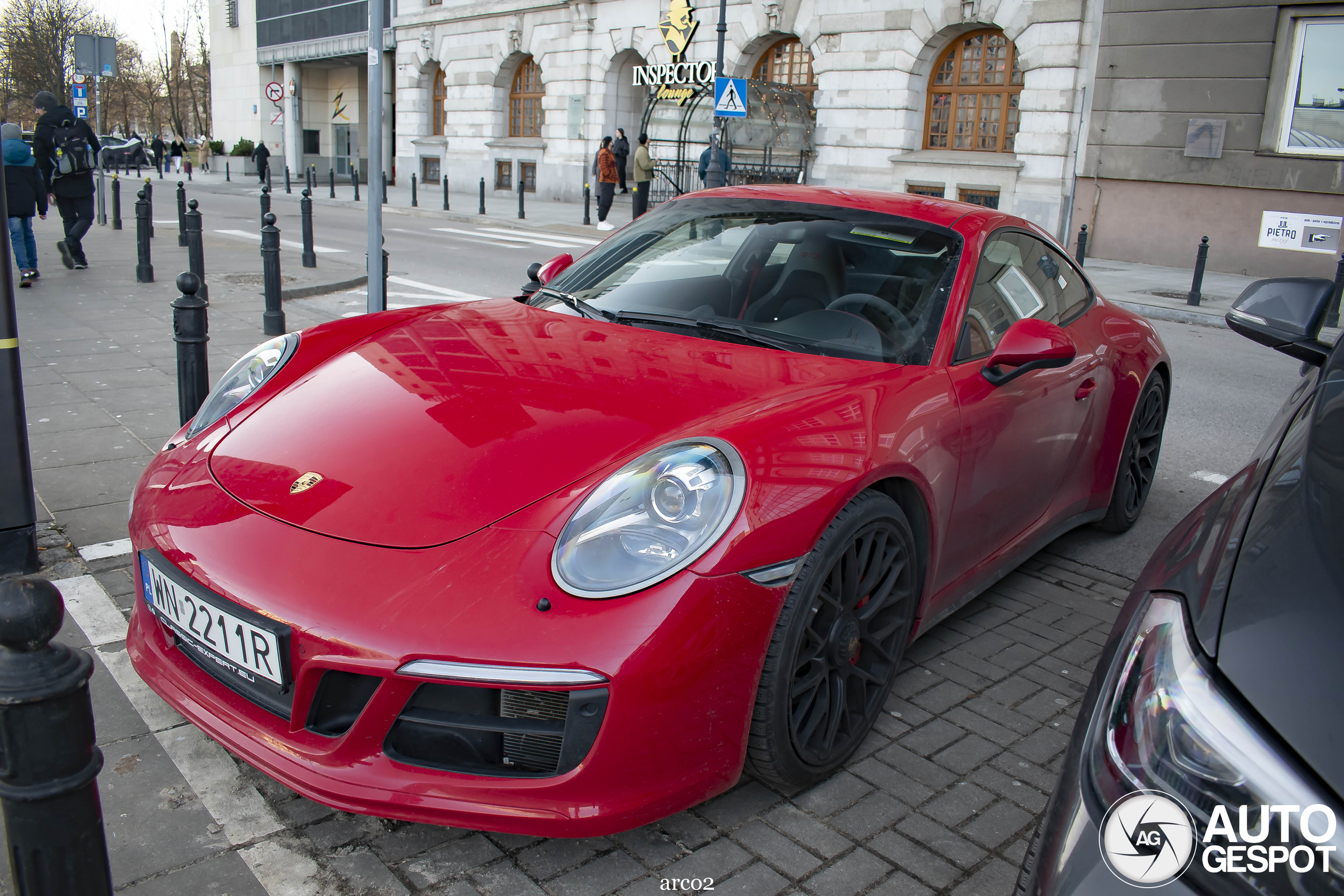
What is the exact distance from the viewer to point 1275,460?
177cm

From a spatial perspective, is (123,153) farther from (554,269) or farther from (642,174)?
(554,269)

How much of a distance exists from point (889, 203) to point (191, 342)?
305 cm

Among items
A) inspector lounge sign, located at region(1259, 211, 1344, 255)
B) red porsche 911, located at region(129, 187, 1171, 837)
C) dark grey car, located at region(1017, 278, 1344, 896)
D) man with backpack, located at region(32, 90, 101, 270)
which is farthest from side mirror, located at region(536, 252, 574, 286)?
inspector lounge sign, located at region(1259, 211, 1344, 255)

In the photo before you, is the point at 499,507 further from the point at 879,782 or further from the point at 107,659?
the point at 107,659

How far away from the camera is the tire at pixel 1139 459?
Result: 444 centimetres

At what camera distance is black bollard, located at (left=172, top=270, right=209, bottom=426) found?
4555 millimetres

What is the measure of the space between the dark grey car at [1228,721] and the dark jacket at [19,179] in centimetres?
1104

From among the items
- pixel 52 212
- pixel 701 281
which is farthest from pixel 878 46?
pixel 701 281

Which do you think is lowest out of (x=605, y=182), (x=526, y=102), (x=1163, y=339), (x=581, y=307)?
(x=1163, y=339)

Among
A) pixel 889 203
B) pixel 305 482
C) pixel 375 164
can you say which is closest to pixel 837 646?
pixel 305 482

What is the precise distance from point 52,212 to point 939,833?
23425 mm

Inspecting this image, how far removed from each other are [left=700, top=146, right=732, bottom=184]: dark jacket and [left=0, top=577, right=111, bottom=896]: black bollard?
18916mm

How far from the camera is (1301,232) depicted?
15.8m

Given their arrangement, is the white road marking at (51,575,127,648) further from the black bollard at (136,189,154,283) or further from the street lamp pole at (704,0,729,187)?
the street lamp pole at (704,0,729,187)
